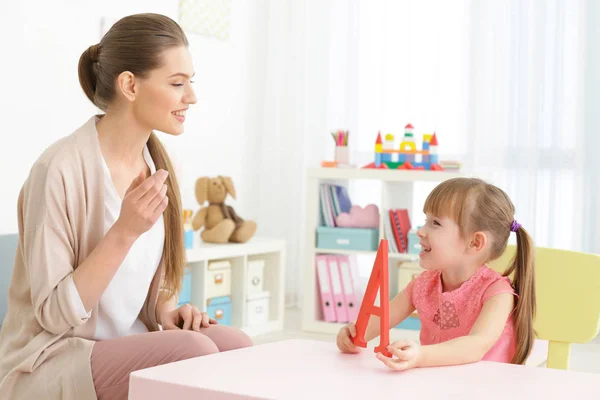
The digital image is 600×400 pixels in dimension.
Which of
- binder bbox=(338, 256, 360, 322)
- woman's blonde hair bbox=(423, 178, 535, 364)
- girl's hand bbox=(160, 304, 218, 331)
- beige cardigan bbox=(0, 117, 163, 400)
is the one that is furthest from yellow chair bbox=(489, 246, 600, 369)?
binder bbox=(338, 256, 360, 322)

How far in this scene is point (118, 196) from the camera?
5.54 feet

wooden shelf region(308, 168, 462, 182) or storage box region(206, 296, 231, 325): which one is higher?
wooden shelf region(308, 168, 462, 182)

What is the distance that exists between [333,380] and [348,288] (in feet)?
10.2

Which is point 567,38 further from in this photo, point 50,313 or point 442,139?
point 50,313

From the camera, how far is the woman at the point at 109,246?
1.50m

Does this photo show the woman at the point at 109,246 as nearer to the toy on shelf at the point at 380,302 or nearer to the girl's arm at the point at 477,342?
the toy on shelf at the point at 380,302

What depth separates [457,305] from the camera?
1.67 metres

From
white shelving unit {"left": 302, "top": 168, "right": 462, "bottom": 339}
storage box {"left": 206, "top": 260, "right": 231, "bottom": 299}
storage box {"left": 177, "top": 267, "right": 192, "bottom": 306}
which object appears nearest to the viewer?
storage box {"left": 177, "top": 267, "right": 192, "bottom": 306}

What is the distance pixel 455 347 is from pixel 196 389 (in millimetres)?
465

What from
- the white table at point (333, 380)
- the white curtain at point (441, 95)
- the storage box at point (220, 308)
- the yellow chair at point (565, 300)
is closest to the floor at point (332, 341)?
the storage box at point (220, 308)

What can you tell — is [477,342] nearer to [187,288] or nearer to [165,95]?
[165,95]

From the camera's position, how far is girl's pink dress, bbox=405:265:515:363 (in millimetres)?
1624

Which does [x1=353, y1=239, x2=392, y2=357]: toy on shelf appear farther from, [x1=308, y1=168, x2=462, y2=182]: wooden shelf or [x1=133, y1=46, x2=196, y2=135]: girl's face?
[x1=308, y1=168, x2=462, y2=182]: wooden shelf

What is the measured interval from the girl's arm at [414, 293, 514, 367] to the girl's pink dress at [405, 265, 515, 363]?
0.10 feet
